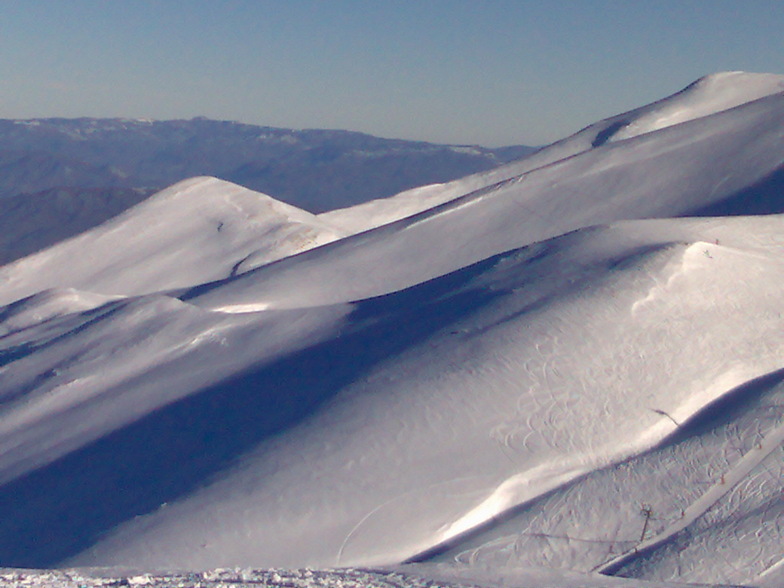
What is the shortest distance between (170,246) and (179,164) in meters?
156

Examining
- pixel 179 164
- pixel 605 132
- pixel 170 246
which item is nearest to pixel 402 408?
pixel 170 246

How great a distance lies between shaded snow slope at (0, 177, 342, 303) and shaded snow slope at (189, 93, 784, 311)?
3981 mm

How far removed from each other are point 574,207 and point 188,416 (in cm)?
692

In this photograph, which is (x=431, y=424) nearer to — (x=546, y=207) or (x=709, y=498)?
(x=709, y=498)

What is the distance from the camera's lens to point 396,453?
18.4 feet

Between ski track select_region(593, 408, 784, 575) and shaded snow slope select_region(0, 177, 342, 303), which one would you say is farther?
shaded snow slope select_region(0, 177, 342, 303)

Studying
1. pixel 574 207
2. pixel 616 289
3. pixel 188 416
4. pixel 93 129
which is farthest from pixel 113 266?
pixel 93 129

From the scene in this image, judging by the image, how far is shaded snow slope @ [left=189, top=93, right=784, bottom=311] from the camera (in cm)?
1053

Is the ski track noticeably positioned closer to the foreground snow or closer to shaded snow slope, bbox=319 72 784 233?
the foreground snow

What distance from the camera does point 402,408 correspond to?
5.99 meters

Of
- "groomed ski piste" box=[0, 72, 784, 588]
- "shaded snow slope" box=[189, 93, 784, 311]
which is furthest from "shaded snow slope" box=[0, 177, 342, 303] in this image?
"groomed ski piste" box=[0, 72, 784, 588]

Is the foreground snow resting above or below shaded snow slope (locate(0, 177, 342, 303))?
below

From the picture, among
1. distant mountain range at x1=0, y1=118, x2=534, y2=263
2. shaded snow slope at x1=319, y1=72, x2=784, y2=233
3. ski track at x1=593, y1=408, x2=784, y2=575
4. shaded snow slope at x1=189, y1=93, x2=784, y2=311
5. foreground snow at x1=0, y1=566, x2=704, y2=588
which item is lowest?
ski track at x1=593, y1=408, x2=784, y2=575

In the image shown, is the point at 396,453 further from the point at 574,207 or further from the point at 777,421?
the point at 574,207
